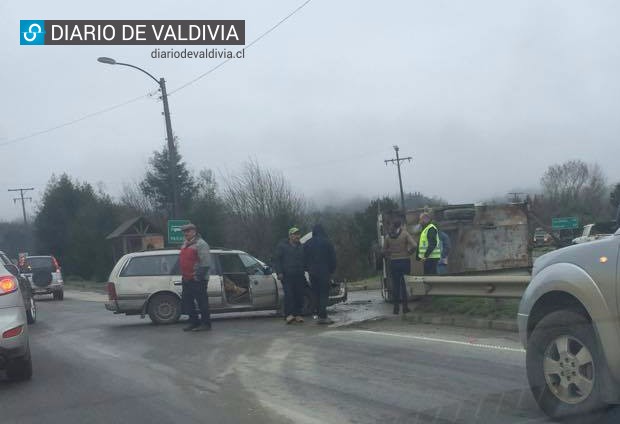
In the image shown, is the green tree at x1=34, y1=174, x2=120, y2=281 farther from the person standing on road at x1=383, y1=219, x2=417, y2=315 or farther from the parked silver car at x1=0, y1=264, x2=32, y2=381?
the parked silver car at x1=0, y1=264, x2=32, y2=381

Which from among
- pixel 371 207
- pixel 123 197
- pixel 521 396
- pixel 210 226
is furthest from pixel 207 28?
pixel 123 197

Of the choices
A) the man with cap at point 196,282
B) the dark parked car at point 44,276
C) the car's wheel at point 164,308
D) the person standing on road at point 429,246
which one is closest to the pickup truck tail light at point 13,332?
the man with cap at point 196,282

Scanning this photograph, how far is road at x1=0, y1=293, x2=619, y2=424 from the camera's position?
655 centimetres

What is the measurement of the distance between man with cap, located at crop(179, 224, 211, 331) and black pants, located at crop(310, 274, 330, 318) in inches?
77.4

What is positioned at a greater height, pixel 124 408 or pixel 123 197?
pixel 123 197

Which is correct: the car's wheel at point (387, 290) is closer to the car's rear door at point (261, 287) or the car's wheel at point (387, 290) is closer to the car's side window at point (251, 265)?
the car's rear door at point (261, 287)

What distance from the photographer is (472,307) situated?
12.6 m

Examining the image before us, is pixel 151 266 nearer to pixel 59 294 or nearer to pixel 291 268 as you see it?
pixel 291 268

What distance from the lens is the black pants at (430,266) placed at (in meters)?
14.3

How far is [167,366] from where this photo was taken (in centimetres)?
935

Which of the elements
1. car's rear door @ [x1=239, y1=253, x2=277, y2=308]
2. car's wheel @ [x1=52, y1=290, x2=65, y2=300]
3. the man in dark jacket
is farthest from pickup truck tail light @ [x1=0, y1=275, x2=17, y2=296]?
car's wheel @ [x1=52, y1=290, x2=65, y2=300]

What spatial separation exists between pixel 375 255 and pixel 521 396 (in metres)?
9.34

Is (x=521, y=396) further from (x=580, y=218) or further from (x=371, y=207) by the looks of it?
(x=371, y=207)

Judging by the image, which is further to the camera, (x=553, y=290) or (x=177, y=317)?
(x=177, y=317)
